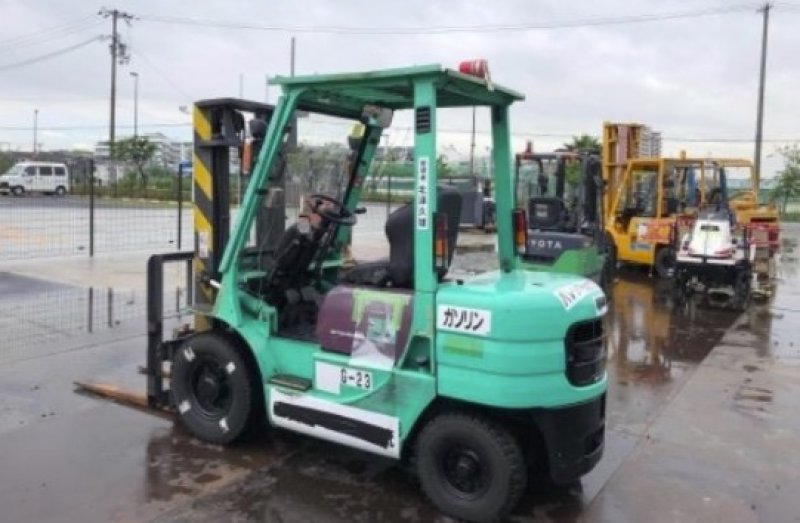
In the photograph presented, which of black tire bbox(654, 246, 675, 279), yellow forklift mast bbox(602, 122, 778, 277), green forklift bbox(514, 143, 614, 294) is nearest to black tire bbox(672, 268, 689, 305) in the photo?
green forklift bbox(514, 143, 614, 294)

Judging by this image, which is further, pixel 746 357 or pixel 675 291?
pixel 675 291

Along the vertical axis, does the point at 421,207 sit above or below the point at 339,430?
above

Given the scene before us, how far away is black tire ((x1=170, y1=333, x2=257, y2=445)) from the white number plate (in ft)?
2.42

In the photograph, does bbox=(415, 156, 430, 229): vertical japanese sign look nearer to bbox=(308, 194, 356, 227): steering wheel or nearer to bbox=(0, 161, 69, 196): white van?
bbox=(308, 194, 356, 227): steering wheel

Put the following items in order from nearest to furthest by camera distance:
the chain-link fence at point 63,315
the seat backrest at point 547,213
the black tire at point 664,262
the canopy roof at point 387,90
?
the canopy roof at point 387,90 < the chain-link fence at point 63,315 < the seat backrest at point 547,213 < the black tire at point 664,262

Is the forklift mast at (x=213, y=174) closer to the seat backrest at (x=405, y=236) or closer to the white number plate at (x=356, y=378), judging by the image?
the white number plate at (x=356, y=378)

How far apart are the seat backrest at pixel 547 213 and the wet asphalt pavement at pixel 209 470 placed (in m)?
5.94

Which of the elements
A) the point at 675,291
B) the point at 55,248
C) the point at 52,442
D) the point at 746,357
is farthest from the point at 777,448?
the point at 55,248

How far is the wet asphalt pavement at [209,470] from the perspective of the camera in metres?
3.97

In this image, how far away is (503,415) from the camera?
3.91 meters

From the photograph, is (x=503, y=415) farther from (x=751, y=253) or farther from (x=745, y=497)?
(x=751, y=253)

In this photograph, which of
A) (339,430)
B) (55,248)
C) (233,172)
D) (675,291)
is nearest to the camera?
(339,430)

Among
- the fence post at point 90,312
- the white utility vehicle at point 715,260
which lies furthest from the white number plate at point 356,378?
the white utility vehicle at point 715,260

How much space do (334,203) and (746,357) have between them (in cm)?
518
